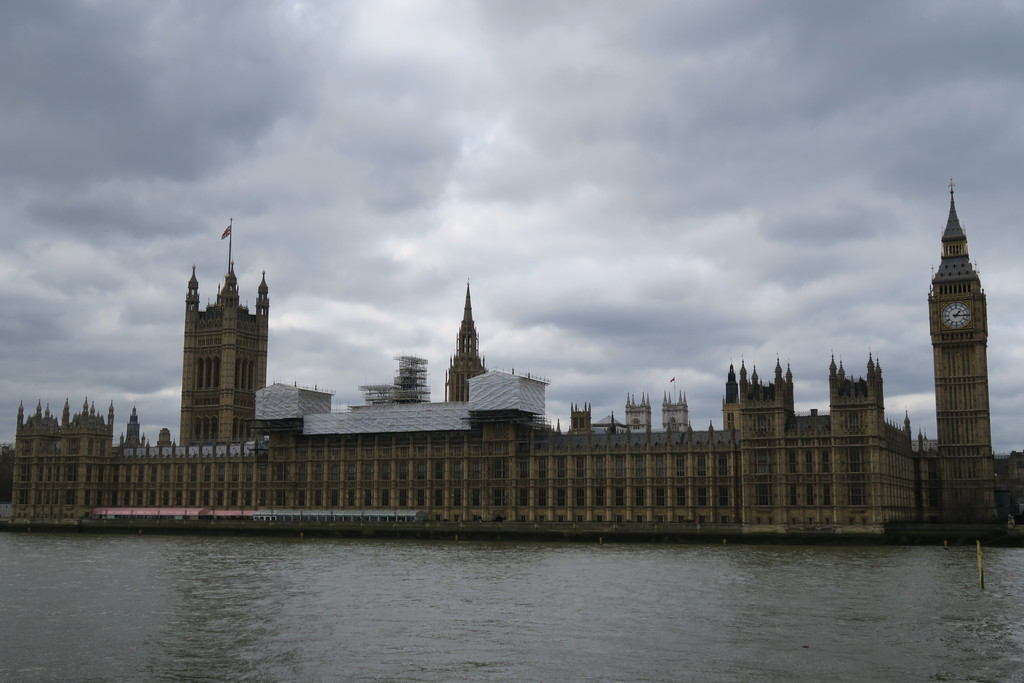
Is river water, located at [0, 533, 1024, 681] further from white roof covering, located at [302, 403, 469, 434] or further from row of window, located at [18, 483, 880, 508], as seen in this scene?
white roof covering, located at [302, 403, 469, 434]

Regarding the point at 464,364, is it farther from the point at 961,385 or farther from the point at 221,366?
the point at 961,385

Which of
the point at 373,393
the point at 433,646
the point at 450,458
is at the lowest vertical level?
the point at 433,646

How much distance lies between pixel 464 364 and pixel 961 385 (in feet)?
275

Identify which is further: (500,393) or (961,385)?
(500,393)

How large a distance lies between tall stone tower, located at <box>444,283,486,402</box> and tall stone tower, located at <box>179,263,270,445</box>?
3123cm

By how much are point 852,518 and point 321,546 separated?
50239 mm

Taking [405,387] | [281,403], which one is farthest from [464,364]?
[281,403]

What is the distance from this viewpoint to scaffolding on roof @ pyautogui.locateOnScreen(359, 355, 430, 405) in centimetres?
17875

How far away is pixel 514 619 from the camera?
155 ft

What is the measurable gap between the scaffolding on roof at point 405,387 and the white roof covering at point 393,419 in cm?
3723

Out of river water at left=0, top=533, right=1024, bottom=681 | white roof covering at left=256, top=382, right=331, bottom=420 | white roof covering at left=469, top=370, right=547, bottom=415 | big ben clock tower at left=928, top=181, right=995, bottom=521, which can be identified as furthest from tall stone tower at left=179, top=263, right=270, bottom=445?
big ben clock tower at left=928, top=181, right=995, bottom=521

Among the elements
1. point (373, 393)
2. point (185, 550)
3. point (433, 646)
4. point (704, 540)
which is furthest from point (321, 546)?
point (373, 393)

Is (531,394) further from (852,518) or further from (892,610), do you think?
(892,610)

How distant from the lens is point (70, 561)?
8075cm
